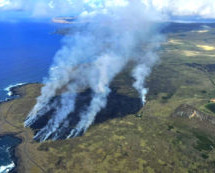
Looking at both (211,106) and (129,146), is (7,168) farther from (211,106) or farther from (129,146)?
(211,106)

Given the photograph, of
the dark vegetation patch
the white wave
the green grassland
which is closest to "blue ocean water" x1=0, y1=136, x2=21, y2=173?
the white wave

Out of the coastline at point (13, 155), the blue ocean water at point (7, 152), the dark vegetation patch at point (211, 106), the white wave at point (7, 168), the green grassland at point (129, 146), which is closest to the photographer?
the white wave at point (7, 168)

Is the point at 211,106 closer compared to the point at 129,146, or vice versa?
the point at 129,146

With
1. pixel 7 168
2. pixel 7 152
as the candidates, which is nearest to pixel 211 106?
pixel 7 152

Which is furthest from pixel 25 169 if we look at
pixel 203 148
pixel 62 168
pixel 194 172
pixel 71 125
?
pixel 203 148

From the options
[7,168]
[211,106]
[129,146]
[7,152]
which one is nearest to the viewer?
[7,168]

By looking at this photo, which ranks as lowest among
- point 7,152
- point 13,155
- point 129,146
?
point 7,152

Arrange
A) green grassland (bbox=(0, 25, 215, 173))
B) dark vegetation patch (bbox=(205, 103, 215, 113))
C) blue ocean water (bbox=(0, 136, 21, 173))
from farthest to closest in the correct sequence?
A: dark vegetation patch (bbox=(205, 103, 215, 113))
blue ocean water (bbox=(0, 136, 21, 173))
green grassland (bbox=(0, 25, 215, 173))

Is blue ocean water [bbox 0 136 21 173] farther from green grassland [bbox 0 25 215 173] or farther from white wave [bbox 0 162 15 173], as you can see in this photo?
green grassland [bbox 0 25 215 173]

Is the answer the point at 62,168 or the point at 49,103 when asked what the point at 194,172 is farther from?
the point at 49,103

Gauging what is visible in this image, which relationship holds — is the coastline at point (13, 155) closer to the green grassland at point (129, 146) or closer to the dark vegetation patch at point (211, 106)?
the green grassland at point (129, 146)

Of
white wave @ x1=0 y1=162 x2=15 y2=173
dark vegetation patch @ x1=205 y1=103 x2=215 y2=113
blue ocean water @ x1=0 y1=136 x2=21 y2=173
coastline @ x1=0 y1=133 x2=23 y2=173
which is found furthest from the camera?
dark vegetation patch @ x1=205 y1=103 x2=215 y2=113

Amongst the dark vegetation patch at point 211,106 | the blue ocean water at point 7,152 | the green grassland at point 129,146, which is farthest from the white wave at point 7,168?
the dark vegetation patch at point 211,106
